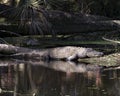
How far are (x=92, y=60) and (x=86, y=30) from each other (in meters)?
4.21

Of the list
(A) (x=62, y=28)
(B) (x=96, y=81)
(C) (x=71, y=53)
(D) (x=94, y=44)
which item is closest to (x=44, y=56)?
(C) (x=71, y=53)

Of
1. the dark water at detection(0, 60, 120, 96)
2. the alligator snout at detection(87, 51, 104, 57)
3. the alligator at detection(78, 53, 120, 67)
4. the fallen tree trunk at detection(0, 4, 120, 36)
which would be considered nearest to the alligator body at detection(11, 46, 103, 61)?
the alligator snout at detection(87, 51, 104, 57)

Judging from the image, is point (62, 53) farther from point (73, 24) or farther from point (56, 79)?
point (56, 79)

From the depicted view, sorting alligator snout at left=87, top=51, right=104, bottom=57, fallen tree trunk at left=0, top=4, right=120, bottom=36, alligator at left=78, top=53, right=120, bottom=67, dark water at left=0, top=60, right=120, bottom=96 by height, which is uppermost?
fallen tree trunk at left=0, top=4, right=120, bottom=36

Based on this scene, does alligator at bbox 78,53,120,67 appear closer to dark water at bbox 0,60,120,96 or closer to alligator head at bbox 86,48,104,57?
alligator head at bbox 86,48,104,57

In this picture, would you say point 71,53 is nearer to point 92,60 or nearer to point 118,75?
point 92,60

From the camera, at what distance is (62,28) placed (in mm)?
16453

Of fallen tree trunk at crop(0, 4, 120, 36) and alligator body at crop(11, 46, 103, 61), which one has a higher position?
fallen tree trunk at crop(0, 4, 120, 36)

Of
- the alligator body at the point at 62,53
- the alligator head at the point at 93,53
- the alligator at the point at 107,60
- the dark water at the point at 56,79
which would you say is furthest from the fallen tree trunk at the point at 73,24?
the dark water at the point at 56,79

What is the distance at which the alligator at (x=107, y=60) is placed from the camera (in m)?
11.8

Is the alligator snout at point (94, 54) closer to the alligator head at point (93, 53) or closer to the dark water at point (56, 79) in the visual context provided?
the alligator head at point (93, 53)

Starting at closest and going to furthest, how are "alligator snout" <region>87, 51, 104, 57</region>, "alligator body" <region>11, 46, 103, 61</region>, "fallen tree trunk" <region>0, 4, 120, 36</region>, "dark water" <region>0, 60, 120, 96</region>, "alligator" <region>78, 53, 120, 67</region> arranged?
1. "dark water" <region>0, 60, 120, 96</region>
2. "alligator" <region>78, 53, 120, 67</region>
3. "alligator snout" <region>87, 51, 104, 57</region>
4. "alligator body" <region>11, 46, 103, 61</region>
5. "fallen tree trunk" <region>0, 4, 120, 36</region>

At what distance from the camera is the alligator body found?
42.9ft

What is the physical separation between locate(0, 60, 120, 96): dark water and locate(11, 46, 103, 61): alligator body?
0.79 metres
